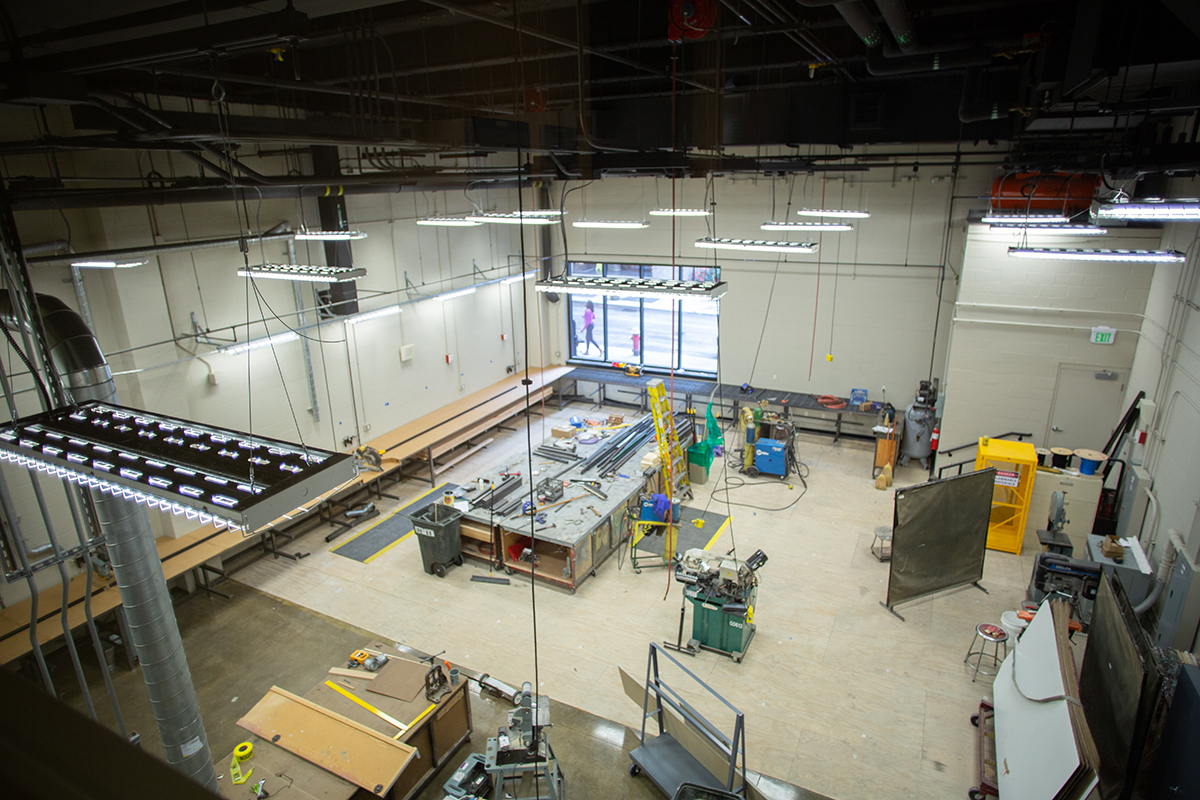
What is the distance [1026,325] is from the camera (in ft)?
32.0

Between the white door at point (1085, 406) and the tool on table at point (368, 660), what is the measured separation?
9809mm

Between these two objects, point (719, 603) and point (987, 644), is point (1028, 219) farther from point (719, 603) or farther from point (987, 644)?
point (719, 603)

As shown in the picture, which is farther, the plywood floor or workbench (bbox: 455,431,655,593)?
workbench (bbox: 455,431,655,593)

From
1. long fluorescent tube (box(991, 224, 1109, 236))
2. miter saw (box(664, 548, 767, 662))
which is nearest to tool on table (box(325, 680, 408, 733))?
miter saw (box(664, 548, 767, 662))

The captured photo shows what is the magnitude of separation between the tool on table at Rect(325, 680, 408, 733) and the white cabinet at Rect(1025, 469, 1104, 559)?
8.26m

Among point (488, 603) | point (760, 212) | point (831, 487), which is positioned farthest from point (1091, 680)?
point (760, 212)

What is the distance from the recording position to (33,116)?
6750 mm

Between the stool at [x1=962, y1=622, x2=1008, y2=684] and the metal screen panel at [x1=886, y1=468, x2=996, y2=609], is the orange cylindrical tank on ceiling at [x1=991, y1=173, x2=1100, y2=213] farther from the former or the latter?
the stool at [x1=962, y1=622, x2=1008, y2=684]

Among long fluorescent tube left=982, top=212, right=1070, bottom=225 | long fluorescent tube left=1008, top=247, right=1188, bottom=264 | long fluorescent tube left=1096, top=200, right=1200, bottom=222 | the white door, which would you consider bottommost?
the white door

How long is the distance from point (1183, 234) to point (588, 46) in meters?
7.29

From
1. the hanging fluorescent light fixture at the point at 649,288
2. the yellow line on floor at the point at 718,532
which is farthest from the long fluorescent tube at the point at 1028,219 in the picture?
the yellow line on floor at the point at 718,532

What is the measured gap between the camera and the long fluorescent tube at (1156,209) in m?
4.62

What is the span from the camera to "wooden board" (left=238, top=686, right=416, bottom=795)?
5.24 meters

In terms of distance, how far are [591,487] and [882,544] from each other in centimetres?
408
